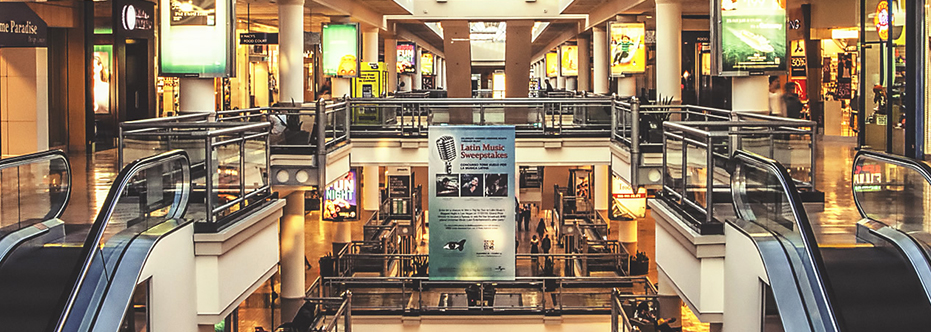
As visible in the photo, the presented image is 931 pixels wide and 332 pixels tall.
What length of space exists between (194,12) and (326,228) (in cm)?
1828

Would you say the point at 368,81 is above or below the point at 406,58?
below

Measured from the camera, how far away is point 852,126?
2311 cm

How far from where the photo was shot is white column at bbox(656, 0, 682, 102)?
63.2ft

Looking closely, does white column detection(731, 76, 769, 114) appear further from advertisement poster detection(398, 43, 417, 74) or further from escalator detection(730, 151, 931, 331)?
advertisement poster detection(398, 43, 417, 74)

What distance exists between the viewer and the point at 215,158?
7672 mm

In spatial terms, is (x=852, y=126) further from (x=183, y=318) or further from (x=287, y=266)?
(x=183, y=318)

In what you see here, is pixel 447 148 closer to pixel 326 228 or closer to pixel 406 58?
pixel 326 228

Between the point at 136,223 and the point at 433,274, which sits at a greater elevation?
the point at 136,223

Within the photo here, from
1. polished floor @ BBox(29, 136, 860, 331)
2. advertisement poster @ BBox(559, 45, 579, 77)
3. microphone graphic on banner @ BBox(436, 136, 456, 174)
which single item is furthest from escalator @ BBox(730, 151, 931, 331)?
advertisement poster @ BBox(559, 45, 579, 77)

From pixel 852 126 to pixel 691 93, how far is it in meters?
6.95

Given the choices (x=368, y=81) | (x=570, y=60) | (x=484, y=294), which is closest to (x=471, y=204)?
(x=484, y=294)

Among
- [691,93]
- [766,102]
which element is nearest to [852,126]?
[691,93]

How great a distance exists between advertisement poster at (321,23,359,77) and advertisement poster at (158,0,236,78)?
1230 centimetres

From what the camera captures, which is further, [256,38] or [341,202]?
[341,202]
